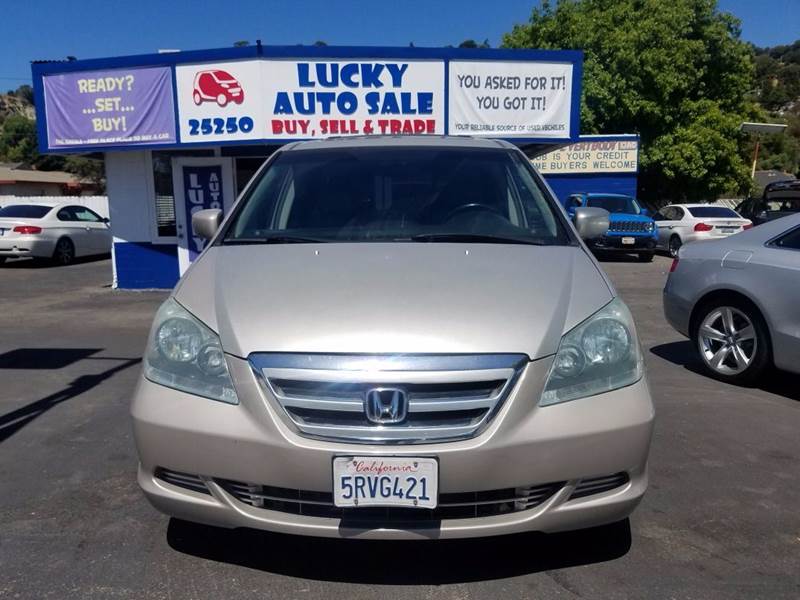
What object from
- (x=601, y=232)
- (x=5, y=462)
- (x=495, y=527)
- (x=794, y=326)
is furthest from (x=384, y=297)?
(x=794, y=326)

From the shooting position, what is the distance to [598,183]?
21547 millimetres

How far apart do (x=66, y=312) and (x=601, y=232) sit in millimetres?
7612

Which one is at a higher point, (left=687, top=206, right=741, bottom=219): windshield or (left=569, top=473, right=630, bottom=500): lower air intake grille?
(left=687, top=206, right=741, bottom=219): windshield

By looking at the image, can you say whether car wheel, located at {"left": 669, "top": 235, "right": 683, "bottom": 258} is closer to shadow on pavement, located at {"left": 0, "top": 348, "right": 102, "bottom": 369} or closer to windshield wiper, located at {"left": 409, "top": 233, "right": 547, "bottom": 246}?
shadow on pavement, located at {"left": 0, "top": 348, "right": 102, "bottom": 369}

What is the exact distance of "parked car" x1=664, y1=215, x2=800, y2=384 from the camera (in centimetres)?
500

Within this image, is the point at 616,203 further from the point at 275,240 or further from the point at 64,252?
the point at 275,240

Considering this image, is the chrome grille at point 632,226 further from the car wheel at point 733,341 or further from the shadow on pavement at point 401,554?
the shadow on pavement at point 401,554

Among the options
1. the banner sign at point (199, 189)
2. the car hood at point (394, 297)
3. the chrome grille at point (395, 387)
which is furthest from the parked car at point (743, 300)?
the banner sign at point (199, 189)

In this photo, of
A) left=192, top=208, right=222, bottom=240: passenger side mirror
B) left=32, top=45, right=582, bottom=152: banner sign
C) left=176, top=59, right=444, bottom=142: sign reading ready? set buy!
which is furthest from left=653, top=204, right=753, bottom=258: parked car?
left=192, top=208, right=222, bottom=240: passenger side mirror

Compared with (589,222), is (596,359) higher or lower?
lower

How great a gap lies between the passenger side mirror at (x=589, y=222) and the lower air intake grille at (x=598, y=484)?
5.73 ft

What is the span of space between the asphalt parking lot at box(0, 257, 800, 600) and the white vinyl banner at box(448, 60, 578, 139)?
6.61 m

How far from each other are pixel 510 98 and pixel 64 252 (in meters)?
10.6

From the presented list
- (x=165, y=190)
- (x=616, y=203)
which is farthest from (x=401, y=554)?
(x=616, y=203)
